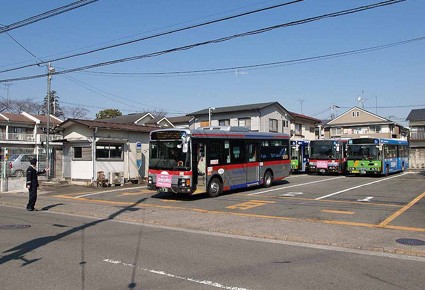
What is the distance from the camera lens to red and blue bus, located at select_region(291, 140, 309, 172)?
33438 millimetres

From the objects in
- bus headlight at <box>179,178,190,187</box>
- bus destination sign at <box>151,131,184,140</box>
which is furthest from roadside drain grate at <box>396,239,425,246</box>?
bus destination sign at <box>151,131,184,140</box>

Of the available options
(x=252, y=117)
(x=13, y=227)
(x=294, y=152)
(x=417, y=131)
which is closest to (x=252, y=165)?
(x=13, y=227)

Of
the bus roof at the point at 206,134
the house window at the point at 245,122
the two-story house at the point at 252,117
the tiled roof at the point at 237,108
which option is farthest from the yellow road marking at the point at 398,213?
the house window at the point at 245,122

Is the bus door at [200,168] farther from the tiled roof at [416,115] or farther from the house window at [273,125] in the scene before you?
the tiled roof at [416,115]

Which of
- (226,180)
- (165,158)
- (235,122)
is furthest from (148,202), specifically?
(235,122)

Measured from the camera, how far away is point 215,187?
17172mm

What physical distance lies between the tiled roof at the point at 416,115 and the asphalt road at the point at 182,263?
61724mm

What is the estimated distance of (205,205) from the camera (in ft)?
49.2

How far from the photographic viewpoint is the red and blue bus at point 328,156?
2993 centimetres

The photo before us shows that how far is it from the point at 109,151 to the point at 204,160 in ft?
32.3

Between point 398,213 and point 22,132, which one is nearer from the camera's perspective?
point 398,213

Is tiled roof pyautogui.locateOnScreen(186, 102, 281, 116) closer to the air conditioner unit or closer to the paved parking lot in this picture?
the air conditioner unit

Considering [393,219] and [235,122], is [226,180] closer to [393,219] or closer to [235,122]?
[393,219]

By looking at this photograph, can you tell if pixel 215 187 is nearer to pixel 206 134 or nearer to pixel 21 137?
pixel 206 134
